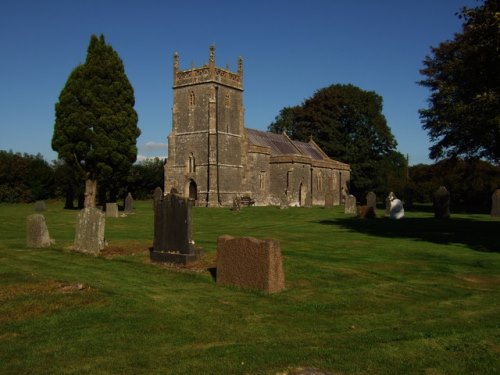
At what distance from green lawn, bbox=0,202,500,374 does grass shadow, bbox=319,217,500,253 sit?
2.25 meters

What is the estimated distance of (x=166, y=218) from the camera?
38.8ft

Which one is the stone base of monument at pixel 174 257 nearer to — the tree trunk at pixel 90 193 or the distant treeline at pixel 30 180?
the tree trunk at pixel 90 193

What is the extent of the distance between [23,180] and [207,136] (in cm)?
2009

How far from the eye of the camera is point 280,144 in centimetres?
5209

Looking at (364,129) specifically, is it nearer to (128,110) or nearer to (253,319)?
(128,110)

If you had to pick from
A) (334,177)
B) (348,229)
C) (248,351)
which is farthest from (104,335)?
(334,177)

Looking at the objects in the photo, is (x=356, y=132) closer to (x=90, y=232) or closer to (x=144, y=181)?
(x=144, y=181)

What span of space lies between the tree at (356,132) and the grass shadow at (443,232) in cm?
3484

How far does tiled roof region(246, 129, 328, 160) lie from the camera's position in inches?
1960

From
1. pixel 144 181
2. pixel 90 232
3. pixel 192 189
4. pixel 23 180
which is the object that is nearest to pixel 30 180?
pixel 23 180

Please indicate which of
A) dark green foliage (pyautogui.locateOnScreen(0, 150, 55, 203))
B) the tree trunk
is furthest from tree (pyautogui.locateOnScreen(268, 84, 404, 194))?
the tree trunk

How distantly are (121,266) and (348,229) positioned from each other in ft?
35.3

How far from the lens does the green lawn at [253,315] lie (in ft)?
17.7

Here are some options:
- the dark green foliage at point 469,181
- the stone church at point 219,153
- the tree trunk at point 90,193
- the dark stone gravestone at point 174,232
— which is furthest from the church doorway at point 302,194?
the dark stone gravestone at point 174,232
